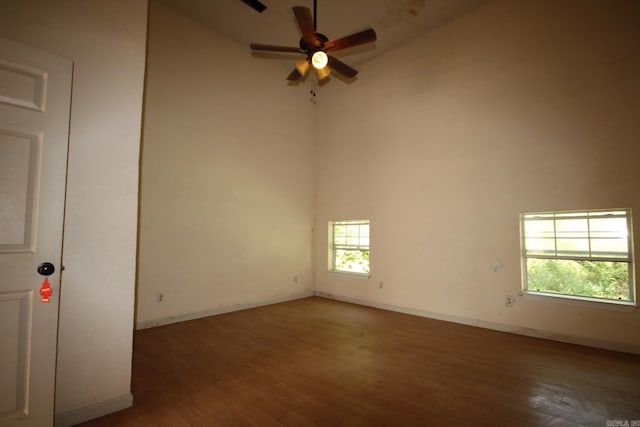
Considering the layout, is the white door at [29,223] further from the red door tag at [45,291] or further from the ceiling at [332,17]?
the ceiling at [332,17]

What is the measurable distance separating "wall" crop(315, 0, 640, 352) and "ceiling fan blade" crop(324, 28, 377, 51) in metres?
2.23

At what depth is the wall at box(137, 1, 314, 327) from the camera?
13.8ft

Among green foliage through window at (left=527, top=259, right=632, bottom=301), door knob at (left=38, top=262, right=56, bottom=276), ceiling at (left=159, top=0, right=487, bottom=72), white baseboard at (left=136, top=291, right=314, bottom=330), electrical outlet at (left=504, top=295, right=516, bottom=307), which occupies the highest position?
ceiling at (left=159, top=0, right=487, bottom=72)

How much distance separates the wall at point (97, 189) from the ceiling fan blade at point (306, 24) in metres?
1.24

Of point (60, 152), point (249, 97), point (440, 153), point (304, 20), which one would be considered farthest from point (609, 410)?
point (249, 97)

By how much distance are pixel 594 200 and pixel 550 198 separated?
1.30 ft

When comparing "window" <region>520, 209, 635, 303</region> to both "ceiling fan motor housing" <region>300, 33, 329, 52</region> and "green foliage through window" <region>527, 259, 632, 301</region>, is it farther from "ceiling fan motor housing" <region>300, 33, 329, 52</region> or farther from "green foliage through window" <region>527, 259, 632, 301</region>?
"ceiling fan motor housing" <region>300, 33, 329, 52</region>

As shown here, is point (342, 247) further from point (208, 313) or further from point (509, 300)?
point (509, 300)

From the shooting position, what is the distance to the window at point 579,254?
3.32 metres

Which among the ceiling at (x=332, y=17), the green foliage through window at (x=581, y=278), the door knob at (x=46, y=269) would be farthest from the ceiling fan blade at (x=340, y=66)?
the green foliage through window at (x=581, y=278)

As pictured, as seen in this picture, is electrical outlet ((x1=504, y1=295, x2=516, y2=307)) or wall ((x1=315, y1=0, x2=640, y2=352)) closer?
wall ((x1=315, y1=0, x2=640, y2=352))

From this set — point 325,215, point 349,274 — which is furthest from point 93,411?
point 325,215

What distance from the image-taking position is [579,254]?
140 inches

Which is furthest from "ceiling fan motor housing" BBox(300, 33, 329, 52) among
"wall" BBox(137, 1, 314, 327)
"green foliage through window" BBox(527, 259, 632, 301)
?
"green foliage through window" BBox(527, 259, 632, 301)
